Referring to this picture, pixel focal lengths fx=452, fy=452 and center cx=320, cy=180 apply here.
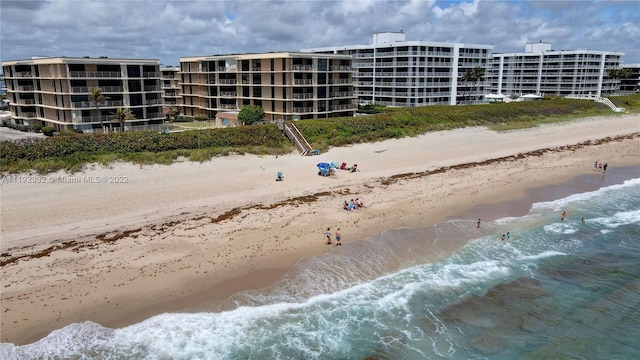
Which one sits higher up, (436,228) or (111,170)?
(111,170)

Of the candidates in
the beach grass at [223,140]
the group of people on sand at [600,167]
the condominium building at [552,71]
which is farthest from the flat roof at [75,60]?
the condominium building at [552,71]

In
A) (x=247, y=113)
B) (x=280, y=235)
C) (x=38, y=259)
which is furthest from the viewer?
(x=247, y=113)

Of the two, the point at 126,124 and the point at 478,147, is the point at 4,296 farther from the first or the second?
the point at 478,147

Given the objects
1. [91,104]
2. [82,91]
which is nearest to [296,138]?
[91,104]

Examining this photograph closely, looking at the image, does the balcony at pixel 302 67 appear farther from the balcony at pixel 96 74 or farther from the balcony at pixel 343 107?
the balcony at pixel 96 74

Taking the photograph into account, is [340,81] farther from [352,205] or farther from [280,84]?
[352,205]

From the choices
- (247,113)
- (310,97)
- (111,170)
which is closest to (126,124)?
(247,113)

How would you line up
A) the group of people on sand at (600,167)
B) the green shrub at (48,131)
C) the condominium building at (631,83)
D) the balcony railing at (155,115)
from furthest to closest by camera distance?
1. the condominium building at (631,83)
2. the balcony railing at (155,115)
3. the green shrub at (48,131)
4. the group of people on sand at (600,167)
